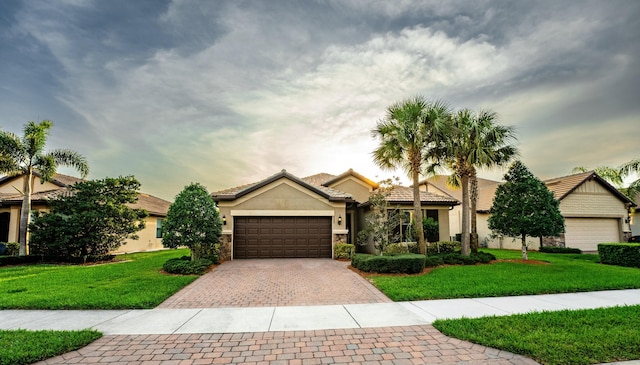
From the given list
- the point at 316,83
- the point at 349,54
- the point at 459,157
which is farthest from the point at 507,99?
the point at 316,83

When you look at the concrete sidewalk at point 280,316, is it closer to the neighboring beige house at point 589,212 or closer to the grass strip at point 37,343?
the grass strip at point 37,343

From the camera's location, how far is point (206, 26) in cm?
1070

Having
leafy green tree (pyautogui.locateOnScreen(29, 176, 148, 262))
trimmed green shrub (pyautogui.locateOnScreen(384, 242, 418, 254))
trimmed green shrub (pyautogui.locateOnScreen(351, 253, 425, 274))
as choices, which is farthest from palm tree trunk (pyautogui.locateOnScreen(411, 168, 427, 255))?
leafy green tree (pyautogui.locateOnScreen(29, 176, 148, 262))

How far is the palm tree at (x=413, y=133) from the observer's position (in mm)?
14344

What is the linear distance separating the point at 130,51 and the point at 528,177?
17584 mm

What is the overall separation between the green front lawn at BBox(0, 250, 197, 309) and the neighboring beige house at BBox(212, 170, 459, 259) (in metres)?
4.28

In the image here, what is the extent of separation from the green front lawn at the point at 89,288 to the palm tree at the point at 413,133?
996 cm

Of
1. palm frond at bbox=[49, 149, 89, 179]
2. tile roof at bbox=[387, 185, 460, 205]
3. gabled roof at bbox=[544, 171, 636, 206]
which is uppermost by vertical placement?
palm frond at bbox=[49, 149, 89, 179]

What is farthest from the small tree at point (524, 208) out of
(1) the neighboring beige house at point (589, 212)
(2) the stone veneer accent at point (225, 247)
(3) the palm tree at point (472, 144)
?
(2) the stone veneer accent at point (225, 247)

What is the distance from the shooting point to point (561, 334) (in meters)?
5.12

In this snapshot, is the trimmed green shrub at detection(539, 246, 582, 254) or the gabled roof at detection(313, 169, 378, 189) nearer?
the trimmed green shrub at detection(539, 246, 582, 254)

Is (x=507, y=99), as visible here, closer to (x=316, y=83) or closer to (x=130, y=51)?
(x=316, y=83)

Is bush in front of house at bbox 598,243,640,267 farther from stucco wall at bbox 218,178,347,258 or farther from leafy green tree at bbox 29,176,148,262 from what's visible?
leafy green tree at bbox 29,176,148,262

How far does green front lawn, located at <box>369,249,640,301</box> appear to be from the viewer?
8.20 metres
